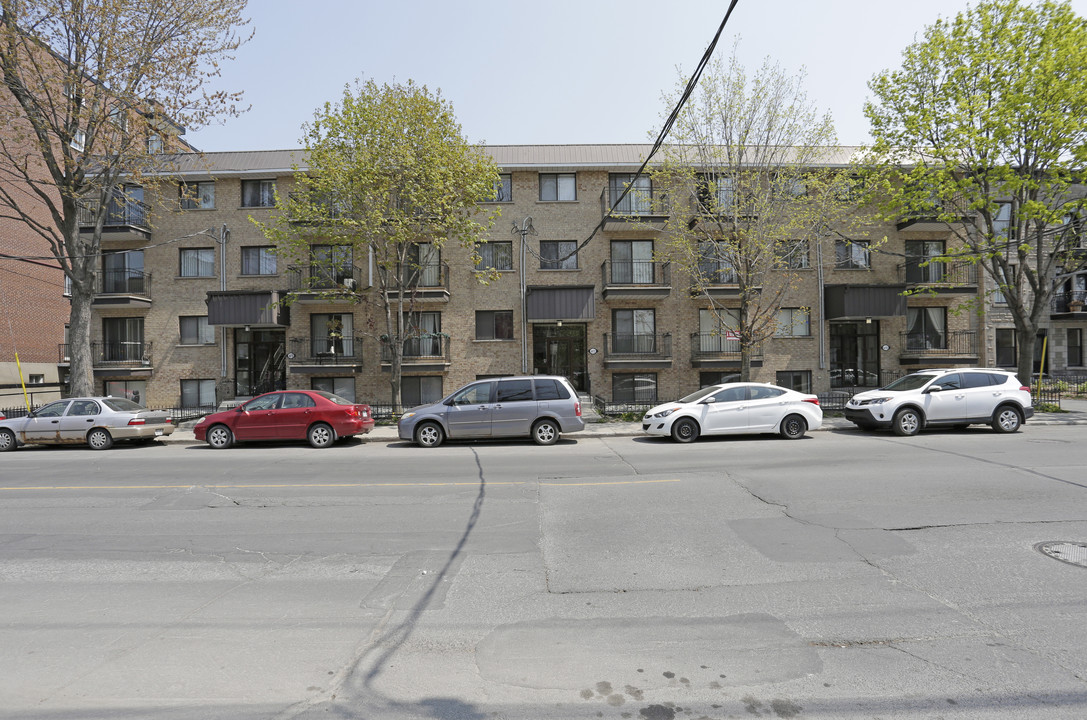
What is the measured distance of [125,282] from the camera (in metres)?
23.4

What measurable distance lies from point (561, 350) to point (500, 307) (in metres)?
3.18

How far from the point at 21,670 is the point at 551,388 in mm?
11043

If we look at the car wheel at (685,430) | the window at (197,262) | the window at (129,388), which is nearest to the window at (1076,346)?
the car wheel at (685,430)

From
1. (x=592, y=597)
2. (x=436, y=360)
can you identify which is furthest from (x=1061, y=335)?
(x=592, y=597)

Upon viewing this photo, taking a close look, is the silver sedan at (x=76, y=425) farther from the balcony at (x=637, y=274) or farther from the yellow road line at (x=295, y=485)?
the balcony at (x=637, y=274)

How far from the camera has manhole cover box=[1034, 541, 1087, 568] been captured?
5.12 meters

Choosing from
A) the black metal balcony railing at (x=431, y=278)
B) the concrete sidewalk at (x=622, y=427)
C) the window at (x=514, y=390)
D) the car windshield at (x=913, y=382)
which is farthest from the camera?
the black metal balcony railing at (x=431, y=278)

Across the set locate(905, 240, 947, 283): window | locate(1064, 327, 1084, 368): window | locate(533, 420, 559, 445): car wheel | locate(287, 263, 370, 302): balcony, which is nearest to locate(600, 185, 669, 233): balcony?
locate(287, 263, 370, 302): balcony

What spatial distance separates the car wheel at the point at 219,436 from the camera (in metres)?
14.1

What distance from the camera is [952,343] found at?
79.5 ft

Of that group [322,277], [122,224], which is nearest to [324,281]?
[322,277]

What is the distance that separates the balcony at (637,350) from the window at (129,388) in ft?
64.3

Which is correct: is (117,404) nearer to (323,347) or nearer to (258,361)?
(323,347)

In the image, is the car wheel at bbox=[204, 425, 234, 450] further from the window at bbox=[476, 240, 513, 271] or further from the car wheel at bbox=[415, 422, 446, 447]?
the window at bbox=[476, 240, 513, 271]
